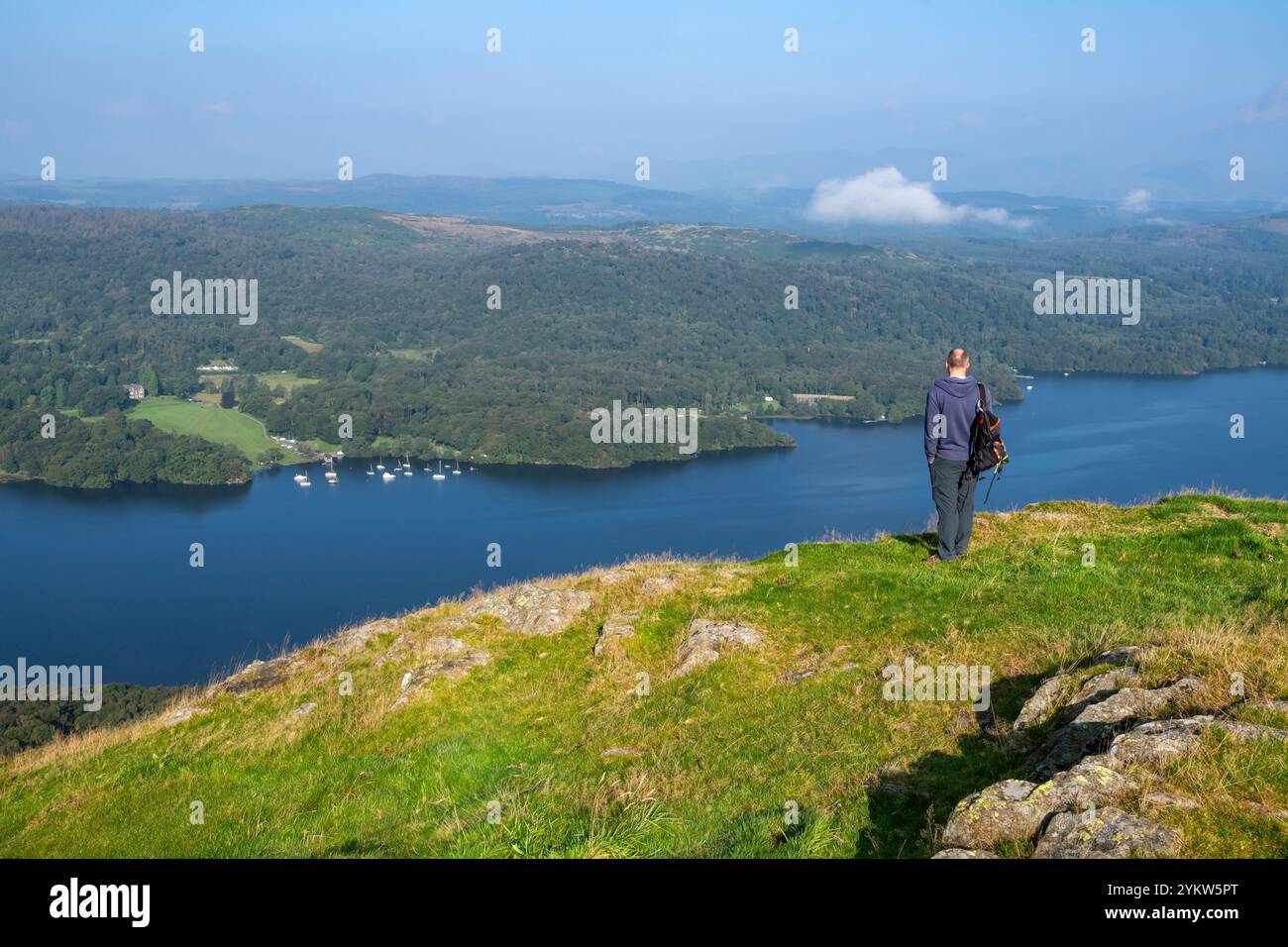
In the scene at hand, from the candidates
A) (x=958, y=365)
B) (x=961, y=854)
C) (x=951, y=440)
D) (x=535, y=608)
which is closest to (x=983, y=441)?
(x=951, y=440)

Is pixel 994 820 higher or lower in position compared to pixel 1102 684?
lower

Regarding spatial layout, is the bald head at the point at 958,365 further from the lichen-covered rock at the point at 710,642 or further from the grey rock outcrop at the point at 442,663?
the grey rock outcrop at the point at 442,663

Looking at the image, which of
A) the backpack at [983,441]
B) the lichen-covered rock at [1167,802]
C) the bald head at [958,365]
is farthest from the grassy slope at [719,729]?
the bald head at [958,365]

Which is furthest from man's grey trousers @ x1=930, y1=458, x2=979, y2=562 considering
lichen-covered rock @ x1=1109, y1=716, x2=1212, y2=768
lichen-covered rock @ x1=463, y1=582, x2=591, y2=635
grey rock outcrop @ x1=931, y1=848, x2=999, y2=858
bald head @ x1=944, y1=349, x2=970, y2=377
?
grey rock outcrop @ x1=931, y1=848, x2=999, y2=858

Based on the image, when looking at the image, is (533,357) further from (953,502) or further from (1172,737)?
(1172,737)

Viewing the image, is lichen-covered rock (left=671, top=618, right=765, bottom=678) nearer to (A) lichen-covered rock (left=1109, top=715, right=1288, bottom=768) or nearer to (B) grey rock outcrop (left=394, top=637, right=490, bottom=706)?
(B) grey rock outcrop (left=394, top=637, right=490, bottom=706)
